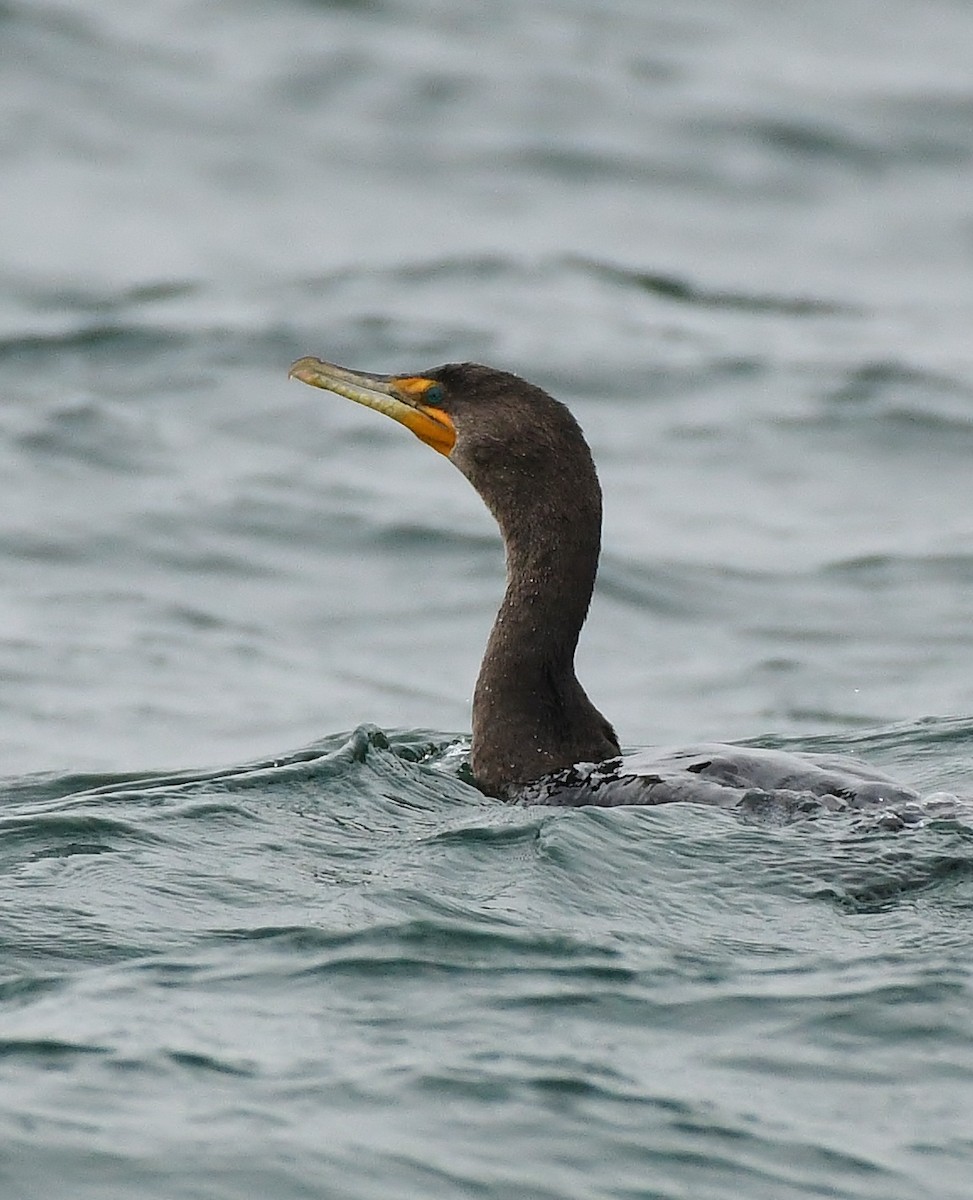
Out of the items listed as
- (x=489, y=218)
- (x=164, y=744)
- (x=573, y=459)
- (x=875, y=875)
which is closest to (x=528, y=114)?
(x=489, y=218)

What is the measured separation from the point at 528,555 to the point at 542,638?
0.29 m

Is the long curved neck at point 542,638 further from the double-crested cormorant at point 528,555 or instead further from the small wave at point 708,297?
the small wave at point 708,297

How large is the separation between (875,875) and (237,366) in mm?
9368

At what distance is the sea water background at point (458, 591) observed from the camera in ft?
15.8

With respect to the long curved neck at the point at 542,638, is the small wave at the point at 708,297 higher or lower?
higher

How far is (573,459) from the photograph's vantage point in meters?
7.33

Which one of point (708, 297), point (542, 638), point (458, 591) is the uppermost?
point (708, 297)

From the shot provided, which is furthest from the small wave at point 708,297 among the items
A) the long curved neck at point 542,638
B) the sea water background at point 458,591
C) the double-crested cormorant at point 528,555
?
the long curved neck at point 542,638

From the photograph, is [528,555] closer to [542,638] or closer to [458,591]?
[542,638]

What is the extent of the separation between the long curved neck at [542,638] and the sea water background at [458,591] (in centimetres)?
28

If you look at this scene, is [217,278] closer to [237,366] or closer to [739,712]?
[237,366]

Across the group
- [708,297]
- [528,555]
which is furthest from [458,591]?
[708,297]

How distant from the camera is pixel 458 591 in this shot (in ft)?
38.0

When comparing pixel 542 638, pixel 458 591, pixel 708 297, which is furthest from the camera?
pixel 708 297
